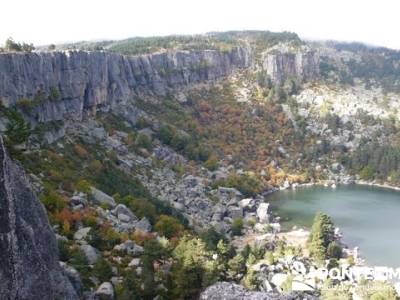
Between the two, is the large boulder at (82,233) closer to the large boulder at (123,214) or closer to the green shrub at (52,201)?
the green shrub at (52,201)

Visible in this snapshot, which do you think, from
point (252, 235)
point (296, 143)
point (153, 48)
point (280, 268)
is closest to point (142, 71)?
point (153, 48)

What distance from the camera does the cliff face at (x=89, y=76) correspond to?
7406 cm

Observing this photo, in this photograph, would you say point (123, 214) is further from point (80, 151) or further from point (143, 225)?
point (80, 151)

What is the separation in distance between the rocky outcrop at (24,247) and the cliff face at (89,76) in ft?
139

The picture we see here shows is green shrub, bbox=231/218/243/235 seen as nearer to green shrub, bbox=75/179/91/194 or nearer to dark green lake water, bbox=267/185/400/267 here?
dark green lake water, bbox=267/185/400/267

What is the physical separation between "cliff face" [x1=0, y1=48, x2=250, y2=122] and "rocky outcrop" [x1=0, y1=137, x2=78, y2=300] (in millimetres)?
42377

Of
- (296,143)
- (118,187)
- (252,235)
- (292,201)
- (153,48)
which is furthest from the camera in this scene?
(153,48)

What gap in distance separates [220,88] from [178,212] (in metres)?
89.6

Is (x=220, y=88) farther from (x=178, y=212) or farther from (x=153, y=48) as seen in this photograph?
(x=178, y=212)

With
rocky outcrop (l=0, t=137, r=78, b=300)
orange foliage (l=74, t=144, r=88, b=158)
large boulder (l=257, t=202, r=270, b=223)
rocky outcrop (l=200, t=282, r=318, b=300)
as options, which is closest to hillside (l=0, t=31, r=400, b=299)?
orange foliage (l=74, t=144, r=88, b=158)

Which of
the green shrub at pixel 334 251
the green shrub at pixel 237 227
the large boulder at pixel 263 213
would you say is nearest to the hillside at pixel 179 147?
the green shrub at pixel 237 227

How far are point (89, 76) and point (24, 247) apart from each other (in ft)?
251

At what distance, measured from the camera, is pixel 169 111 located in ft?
425

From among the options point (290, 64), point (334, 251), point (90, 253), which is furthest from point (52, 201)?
point (290, 64)
